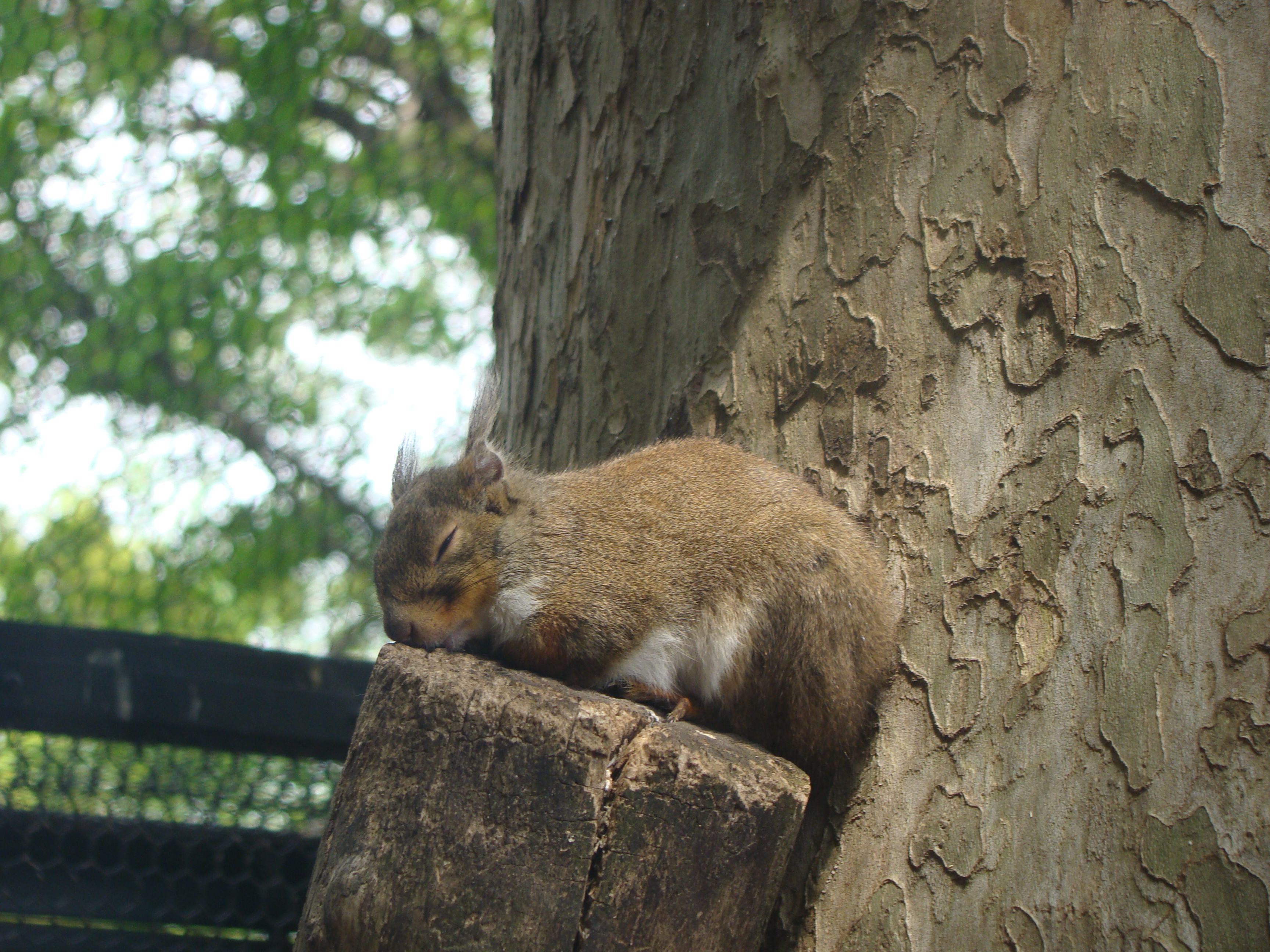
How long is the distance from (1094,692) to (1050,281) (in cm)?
73

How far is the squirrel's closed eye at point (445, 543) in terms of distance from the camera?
2121 mm

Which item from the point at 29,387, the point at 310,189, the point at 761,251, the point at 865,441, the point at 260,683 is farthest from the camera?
the point at 310,189

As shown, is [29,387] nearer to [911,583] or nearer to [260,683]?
[260,683]

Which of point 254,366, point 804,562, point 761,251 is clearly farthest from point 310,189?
point 804,562

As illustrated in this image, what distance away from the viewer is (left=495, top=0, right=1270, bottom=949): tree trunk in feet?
5.11

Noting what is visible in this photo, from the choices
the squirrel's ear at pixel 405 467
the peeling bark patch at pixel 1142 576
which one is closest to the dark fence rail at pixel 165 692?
the squirrel's ear at pixel 405 467

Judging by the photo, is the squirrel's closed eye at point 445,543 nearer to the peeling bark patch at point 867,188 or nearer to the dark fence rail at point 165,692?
the dark fence rail at point 165,692

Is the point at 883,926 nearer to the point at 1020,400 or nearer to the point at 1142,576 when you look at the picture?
the point at 1142,576

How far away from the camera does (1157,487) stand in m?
1.64

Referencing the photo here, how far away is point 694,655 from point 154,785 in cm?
184

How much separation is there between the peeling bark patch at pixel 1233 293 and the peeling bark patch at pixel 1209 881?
0.77 meters

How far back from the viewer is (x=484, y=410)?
7.63ft

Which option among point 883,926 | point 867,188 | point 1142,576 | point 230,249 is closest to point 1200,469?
point 1142,576

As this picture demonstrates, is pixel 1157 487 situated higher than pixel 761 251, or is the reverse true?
pixel 761 251
